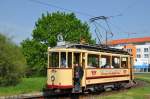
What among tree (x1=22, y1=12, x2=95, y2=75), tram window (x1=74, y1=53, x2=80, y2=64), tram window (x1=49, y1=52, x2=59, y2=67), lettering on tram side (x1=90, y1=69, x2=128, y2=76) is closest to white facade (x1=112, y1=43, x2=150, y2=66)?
tree (x1=22, y1=12, x2=95, y2=75)

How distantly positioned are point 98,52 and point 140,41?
135014 mm

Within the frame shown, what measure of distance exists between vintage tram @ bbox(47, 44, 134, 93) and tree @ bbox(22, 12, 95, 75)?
27.5 m

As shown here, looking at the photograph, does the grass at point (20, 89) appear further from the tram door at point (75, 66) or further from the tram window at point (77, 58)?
the tram window at point (77, 58)

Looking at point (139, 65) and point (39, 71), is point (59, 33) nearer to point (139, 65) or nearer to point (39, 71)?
point (39, 71)

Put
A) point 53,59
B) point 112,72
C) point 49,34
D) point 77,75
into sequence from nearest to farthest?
point 77,75, point 53,59, point 112,72, point 49,34

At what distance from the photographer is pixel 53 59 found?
73.8ft

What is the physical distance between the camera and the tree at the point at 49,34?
181ft

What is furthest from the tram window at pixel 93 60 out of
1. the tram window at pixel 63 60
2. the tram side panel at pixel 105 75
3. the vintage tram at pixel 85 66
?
the tram window at pixel 63 60

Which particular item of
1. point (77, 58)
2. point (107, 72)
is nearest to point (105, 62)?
point (107, 72)

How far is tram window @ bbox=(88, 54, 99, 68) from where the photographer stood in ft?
77.1

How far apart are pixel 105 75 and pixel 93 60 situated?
83.5 inches

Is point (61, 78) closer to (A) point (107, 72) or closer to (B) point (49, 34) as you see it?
(A) point (107, 72)

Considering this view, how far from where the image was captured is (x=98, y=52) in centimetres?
2459

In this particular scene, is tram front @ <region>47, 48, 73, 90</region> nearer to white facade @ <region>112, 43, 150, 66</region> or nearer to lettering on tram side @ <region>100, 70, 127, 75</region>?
lettering on tram side @ <region>100, 70, 127, 75</region>
